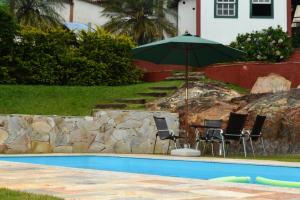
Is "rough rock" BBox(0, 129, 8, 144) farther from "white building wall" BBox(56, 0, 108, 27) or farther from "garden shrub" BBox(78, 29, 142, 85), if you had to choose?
"white building wall" BBox(56, 0, 108, 27)

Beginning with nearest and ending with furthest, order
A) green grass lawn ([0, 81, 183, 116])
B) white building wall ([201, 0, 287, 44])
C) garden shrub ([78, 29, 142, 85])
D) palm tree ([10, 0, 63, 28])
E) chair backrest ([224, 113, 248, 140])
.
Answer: chair backrest ([224, 113, 248, 140]), green grass lawn ([0, 81, 183, 116]), garden shrub ([78, 29, 142, 85]), white building wall ([201, 0, 287, 44]), palm tree ([10, 0, 63, 28])

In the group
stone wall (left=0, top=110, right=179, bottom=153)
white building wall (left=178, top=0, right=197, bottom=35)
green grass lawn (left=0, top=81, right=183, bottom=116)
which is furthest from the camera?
white building wall (left=178, top=0, right=197, bottom=35)

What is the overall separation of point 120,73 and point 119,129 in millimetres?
6053

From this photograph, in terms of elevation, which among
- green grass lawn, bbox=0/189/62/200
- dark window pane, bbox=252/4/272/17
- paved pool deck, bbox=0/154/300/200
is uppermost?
dark window pane, bbox=252/4/272/17

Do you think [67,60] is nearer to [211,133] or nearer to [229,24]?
[211,133]

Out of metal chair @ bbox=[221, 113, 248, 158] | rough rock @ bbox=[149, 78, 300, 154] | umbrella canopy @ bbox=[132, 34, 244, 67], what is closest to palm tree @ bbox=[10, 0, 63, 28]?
rough rock @ bbox=[149, 78, 300, 154]

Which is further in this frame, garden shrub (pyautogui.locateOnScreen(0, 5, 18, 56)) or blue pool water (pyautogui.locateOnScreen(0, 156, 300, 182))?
garden shrub (pyautogui.locateOnScreen(0, 5, 18, 56))

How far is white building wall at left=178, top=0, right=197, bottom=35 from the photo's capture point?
31797 millimetres

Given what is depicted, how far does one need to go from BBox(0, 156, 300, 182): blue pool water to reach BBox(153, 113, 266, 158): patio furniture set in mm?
2234

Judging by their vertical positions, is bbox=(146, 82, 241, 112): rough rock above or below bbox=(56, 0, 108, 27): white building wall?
below

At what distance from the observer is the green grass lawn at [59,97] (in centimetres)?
1731

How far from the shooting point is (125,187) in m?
6.99

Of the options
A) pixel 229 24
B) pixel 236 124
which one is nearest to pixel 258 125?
pixel 236 124

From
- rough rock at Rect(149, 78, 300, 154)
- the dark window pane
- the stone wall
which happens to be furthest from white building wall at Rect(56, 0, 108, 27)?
the stone wall
